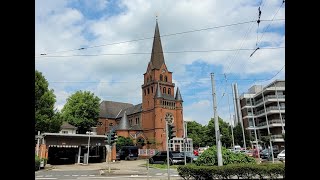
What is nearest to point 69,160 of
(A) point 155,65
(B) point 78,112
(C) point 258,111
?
(B) point 78,112

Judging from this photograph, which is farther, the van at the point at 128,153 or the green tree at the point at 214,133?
the green tree at the point at 214,133

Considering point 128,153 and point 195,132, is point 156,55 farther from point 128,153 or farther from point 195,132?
point 128,153

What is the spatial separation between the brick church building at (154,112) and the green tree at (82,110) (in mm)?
9165

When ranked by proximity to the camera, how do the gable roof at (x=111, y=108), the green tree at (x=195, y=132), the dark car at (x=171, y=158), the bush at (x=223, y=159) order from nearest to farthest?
the bush at (x=223, y=159)
the dark car at (x=171, y=158)
the green tree at (x=195, y=132)
the gable roof at (x=111, y=108)

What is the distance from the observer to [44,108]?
42250 millimetres

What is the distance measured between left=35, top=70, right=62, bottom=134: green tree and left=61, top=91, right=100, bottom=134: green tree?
59.6ft

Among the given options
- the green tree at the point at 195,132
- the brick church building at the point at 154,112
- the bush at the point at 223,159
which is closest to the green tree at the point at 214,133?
the green tree at the point at 195,132

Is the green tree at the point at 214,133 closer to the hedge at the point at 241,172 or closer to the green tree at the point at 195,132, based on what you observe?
the green tree at the point at 195,132

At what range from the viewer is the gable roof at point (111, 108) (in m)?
87.2

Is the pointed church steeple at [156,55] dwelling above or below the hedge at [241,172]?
above

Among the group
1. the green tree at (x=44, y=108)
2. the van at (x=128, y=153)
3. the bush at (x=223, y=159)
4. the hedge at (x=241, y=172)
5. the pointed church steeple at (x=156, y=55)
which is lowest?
the van at (x=128, y=153)

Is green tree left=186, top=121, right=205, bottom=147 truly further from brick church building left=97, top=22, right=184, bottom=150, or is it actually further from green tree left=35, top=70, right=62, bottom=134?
green tree left=35, top=70, right=62, bottom=134

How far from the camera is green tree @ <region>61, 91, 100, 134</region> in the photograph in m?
62.9
